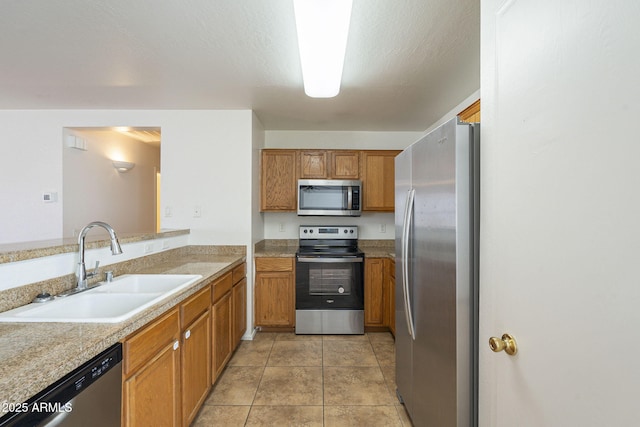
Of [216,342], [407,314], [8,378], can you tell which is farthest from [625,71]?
[216,342]

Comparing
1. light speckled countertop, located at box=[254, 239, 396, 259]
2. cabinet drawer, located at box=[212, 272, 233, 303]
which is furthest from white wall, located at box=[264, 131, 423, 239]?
cabinet drawer, located at box=[212, 272, 233, 303]

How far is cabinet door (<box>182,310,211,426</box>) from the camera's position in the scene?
5.27 feet

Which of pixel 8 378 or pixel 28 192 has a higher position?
pixel 28 192

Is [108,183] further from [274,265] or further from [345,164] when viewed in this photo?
[345,164]

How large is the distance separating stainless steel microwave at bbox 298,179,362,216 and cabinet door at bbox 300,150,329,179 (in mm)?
131

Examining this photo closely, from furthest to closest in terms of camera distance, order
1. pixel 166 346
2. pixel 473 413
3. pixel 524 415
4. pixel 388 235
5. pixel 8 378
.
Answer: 1. pixel 388 235
2. pixel 166 346
3. pixel 473 413
4. pixel 524 415
5. pixel 8 378

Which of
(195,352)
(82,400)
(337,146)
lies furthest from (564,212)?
(337,146)

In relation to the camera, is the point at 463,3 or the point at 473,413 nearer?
the point at 473,413

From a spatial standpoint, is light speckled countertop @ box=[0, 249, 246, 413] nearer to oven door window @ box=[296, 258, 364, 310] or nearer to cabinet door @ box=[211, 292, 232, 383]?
cabinet door @ box=[211, 292, 232, 383]

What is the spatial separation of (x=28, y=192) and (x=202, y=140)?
186cm

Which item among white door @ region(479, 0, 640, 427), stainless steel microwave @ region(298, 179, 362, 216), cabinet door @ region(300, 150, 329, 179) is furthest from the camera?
A: cabinet door @ region(300, 150, 329, 179)

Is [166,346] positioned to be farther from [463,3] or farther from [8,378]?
[463,3]

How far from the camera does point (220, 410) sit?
1909 mm

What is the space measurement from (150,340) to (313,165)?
2561 mm
